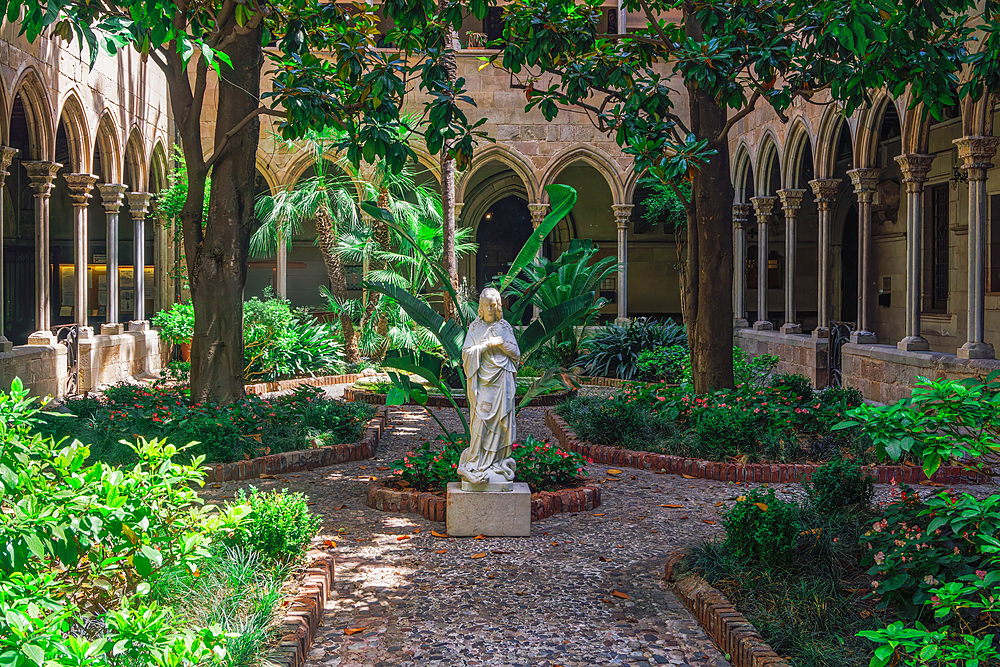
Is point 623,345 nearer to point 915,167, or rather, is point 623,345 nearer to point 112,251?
point 915,167

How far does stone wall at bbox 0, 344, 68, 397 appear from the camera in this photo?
9656 mm

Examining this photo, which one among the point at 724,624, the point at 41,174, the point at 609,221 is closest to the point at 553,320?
the point at 724,624

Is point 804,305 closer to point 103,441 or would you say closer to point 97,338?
point 97,338

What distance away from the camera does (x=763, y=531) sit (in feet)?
14.1

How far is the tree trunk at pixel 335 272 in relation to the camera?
14.2 meters

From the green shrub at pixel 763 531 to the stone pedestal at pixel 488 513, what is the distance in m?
1.46

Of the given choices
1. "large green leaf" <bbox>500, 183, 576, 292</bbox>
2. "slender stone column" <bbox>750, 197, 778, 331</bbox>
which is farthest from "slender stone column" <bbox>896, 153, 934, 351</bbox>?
"large green leaf" <bbox>500, 183, 576, 292</bbox>

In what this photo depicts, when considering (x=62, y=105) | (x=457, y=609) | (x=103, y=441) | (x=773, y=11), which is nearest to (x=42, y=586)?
(x=457, y=609)

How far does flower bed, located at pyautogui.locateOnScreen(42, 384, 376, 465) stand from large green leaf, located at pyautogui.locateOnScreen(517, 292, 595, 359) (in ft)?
7.52

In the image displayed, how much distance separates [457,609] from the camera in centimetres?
428

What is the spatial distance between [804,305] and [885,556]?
19.3 metres

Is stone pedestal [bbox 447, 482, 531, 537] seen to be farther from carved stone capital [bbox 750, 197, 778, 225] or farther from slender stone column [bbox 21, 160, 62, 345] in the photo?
carved stone capital [bbox 750, 197, 778, 225]

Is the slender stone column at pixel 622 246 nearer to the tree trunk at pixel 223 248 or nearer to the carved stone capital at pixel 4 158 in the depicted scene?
the tree trunk at pixel 223 248

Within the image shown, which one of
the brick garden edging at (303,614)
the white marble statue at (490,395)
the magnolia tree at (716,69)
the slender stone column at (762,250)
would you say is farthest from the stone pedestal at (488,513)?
the slender stone column at (762,250)
